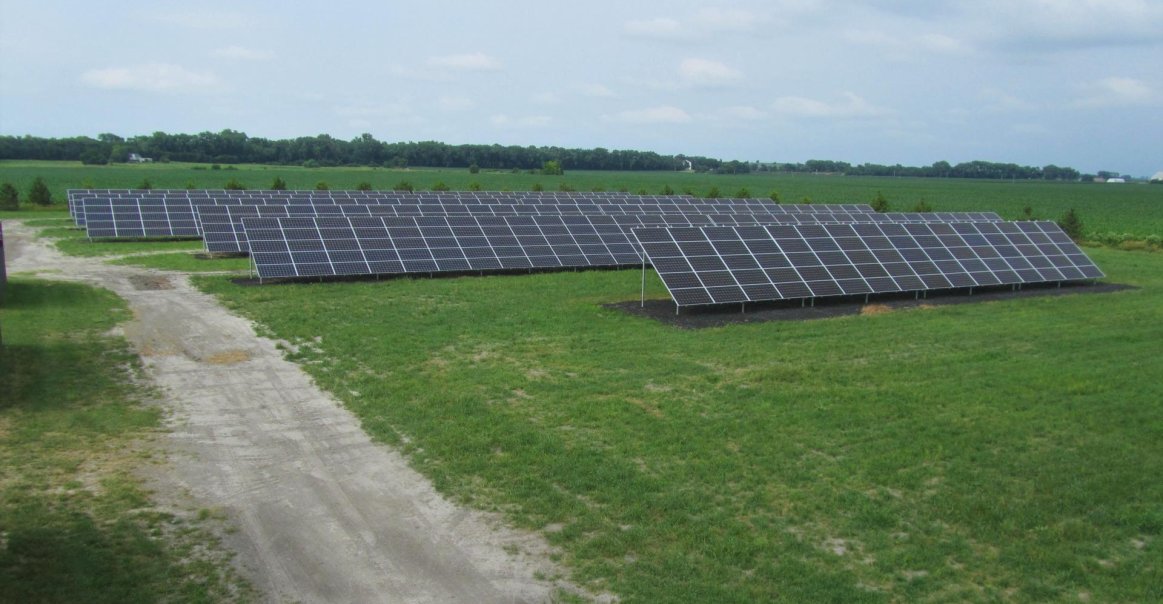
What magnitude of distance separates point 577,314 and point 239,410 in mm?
10100

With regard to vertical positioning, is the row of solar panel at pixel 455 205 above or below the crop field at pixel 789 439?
above

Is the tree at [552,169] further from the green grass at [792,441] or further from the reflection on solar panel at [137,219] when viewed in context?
the green grass at [792,441]

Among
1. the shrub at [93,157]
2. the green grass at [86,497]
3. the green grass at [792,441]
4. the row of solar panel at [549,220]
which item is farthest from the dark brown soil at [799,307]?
the shrub at [93,157]

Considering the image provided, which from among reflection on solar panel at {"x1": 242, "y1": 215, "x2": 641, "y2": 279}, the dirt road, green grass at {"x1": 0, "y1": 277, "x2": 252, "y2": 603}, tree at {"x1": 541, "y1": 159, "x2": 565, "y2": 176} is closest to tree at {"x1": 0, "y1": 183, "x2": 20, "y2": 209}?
reflection on solar panel at {"x1": 242, "y1": 215, "x2": 641, "y2": 279}

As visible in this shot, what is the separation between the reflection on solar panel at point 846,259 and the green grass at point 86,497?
44.1ft

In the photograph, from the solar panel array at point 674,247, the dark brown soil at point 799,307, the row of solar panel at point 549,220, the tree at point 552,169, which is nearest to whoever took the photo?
the dark brown soil at point 799,307

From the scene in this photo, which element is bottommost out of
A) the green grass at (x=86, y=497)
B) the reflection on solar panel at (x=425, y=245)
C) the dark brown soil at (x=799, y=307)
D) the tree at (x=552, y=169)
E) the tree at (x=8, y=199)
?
the green grass at (x=86, y=497)

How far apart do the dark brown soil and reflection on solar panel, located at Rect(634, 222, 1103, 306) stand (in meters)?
0.36

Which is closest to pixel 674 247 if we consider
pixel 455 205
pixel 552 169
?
pixel 455 205

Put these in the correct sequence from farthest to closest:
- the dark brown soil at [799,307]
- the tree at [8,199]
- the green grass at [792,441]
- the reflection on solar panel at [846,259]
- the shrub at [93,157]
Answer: the shrub at [93,157] → the tree at [8,199] → the reflection on solar panel at [846,259] → the dark brown soil at [799,307] → the green grass at [792,441]

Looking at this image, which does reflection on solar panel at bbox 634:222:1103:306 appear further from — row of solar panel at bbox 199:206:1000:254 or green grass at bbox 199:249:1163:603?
row of solar panel at bbox 199:206:1000:254

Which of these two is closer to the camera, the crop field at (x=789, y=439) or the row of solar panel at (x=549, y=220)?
the crop field at (x=789, y=439)

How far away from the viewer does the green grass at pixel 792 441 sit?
28.0 ft

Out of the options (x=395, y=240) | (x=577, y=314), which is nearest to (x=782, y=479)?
(x=577, y=314)
